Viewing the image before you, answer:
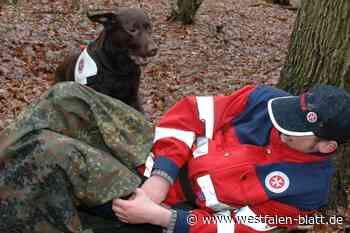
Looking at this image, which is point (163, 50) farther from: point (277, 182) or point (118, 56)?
point (277, 182)

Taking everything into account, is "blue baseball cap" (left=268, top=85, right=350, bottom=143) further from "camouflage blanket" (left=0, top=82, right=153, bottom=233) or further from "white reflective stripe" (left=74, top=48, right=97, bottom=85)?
"white reflective stripe" (left=74, top=48, right=97, bottom=85)

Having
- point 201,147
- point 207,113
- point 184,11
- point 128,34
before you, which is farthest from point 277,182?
point 184,11

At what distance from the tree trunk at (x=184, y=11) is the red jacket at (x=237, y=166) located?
358 inches

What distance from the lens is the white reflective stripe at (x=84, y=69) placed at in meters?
4.90

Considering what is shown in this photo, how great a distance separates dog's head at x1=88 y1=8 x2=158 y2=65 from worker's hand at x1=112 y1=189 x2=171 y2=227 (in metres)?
2.41

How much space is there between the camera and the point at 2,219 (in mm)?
2973

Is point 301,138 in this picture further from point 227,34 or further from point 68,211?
point 227,34

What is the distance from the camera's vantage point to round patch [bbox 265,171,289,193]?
3092 mm

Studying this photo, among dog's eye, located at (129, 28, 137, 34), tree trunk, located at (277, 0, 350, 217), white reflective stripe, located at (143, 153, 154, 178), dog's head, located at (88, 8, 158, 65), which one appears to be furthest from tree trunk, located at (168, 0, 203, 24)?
white reflective stripe, located at (143, 153, 154, 178)

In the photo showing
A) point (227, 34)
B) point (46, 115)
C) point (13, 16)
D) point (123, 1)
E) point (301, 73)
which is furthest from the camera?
point (123, 1)

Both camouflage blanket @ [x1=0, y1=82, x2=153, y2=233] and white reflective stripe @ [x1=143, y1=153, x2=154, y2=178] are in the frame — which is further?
white reflective stripe @ [x1=143, y1=153, x2=154, y2=178]

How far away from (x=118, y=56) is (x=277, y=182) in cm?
255

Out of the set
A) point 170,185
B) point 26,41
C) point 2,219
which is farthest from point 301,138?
point 26,41

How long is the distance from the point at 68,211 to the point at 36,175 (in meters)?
0.27
